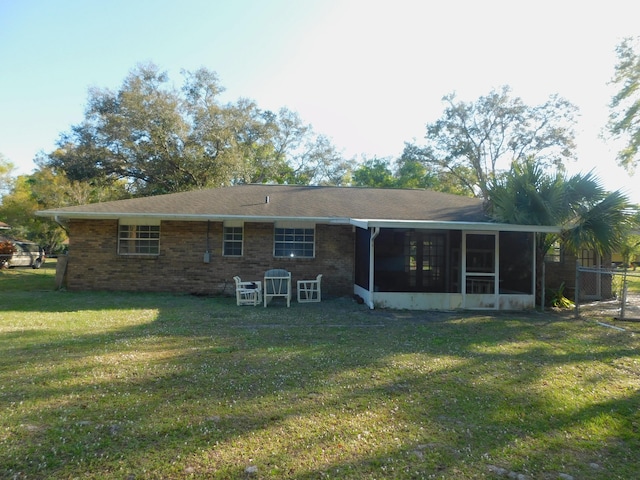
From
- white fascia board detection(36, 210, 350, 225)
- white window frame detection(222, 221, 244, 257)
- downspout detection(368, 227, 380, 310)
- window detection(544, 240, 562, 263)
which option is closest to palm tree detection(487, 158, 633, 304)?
window detection(544, 240, 562, 263)

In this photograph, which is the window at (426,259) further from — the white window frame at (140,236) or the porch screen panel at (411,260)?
the white window frame at (140,236)

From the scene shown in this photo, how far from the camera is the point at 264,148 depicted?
111 ft

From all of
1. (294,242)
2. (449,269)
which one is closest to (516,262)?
(449,269)

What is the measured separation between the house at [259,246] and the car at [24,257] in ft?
43.1

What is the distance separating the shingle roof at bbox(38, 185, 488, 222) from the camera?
42.5 feet

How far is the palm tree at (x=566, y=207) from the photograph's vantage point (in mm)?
11227

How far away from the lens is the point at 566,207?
462 inches

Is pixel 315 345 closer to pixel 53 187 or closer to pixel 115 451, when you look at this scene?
pixel 115 451

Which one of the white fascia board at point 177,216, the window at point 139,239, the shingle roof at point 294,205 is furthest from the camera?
the window at point 139,239

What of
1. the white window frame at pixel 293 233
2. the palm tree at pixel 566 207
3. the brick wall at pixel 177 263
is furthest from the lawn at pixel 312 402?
the white window frame at pixel 293 233

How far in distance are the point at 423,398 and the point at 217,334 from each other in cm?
423

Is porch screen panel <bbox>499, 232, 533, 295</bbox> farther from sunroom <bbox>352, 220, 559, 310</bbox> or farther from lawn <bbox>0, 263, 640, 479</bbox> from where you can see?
lawn <bbox>0, 263, 640, 479</bbox>

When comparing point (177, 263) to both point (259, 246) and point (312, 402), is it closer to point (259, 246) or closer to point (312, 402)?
point (259, 246)

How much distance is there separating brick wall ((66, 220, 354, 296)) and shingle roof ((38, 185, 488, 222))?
65cm
